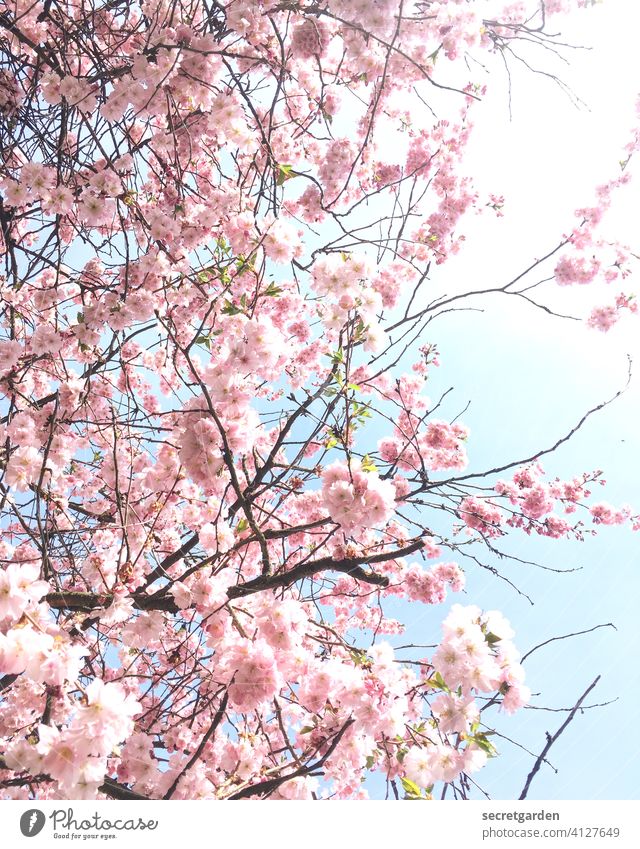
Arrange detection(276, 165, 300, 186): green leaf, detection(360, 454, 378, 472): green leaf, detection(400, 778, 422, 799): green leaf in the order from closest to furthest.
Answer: detection(400, 778, 422, 799): green leaf, detection(360, 454, 378, 472): green leaf, detection(276, 165, 300, 186): green leaf

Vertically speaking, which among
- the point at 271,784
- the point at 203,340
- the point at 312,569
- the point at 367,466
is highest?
the point at 203,340

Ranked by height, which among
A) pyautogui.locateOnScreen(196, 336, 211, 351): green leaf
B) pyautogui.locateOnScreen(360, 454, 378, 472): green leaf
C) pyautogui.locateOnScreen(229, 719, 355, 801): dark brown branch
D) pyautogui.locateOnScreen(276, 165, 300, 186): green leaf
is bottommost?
pyautogui.locateOnScreen(229, 719, 355, 801): dark brown branch

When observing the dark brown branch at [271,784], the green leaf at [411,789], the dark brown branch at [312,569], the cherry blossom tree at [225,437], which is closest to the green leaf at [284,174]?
the cherry blossom tree at [225,437]

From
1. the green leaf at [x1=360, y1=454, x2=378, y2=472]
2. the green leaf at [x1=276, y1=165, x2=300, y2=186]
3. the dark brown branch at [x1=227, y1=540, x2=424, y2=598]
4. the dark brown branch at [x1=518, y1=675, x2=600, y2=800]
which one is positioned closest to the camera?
the dark brown branch at [x1=518, y1=675, x2=600, y2=800]

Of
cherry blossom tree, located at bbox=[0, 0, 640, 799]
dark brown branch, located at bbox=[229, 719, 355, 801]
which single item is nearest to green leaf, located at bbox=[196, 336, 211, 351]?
cherry blossom tree, located at bbox=[0, 0, 640, 799]

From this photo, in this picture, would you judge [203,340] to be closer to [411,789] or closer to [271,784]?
[271,784]

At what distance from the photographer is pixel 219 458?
2.48 meters

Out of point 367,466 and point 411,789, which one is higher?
point 367,466

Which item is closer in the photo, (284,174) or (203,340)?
(284,174)

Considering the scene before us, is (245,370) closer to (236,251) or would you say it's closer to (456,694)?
(236,251)

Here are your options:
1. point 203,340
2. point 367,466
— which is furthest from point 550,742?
point 203,340

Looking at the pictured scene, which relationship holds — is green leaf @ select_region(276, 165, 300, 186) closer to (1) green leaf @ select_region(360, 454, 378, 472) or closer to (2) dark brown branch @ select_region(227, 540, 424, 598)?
(1) green leaf @ select_region(360, 454, 378, 472)

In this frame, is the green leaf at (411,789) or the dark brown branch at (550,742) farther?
the green leaf at (411,789)

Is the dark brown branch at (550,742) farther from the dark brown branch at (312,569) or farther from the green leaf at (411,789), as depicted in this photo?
the dark brown branch at (312,569)
